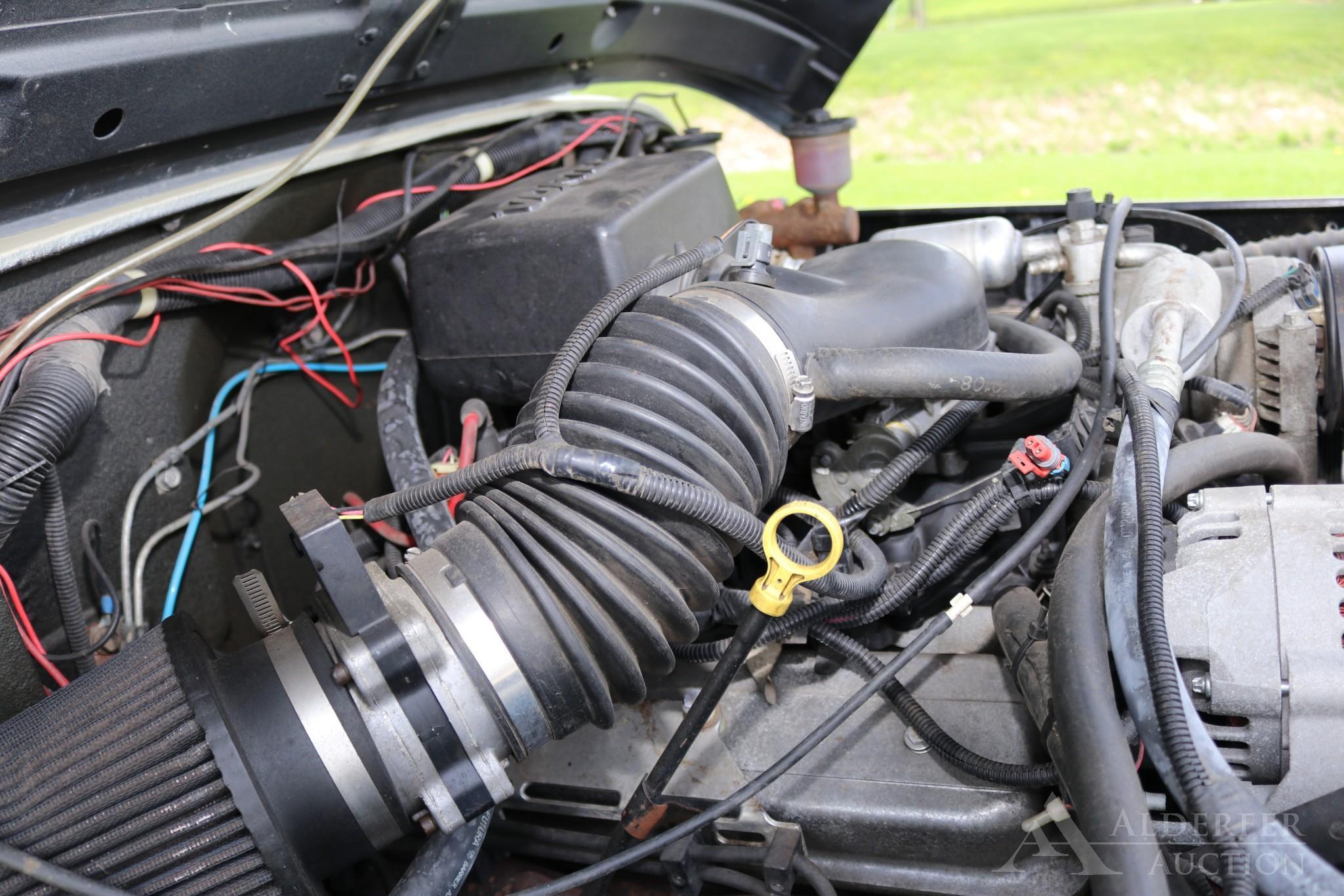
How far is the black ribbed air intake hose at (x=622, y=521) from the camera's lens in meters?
0.67

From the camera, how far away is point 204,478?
1.10 m

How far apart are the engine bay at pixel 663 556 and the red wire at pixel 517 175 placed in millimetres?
16

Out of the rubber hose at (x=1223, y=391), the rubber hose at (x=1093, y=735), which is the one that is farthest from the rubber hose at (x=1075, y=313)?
the rubber hose at (x=1093, y=735)

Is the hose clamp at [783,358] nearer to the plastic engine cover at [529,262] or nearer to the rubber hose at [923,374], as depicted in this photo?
the rubber hose at [923,374]

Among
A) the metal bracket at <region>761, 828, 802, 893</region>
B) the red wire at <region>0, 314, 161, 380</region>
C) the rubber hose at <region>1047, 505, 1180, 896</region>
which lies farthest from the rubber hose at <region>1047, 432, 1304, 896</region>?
the red wire at <region>0, 314, 161, 380</region>

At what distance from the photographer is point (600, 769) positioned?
0.92 meters

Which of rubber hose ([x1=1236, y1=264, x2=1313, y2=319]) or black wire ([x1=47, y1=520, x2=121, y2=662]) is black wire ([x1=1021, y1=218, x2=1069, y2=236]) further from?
black wire ([x1=47, y1=520, x2=121, y2=662])

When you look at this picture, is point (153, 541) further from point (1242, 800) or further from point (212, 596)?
point (1242, 800)

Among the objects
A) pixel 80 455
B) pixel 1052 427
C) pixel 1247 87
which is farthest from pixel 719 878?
pixel 1247 87

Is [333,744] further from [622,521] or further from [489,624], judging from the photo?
[622,521]

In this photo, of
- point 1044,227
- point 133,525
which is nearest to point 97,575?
point 133,525

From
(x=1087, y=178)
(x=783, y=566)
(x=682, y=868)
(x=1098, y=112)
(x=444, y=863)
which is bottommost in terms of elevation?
(x=1098, y=112)

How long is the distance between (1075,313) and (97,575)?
Result: 111 centimetres

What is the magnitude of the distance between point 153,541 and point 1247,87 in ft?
16.8
